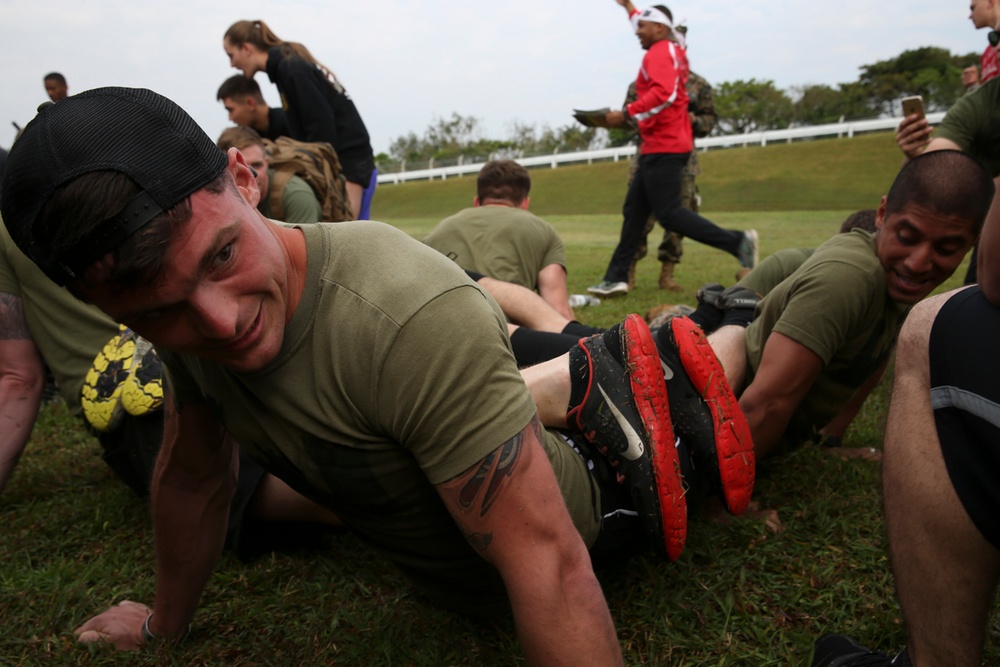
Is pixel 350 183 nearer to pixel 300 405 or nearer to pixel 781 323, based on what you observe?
pixel 781 323

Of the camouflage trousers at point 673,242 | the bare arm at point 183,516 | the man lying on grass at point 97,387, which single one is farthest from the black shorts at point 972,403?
the camouflage trousers at point 673,242

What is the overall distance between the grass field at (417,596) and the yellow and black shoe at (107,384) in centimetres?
43

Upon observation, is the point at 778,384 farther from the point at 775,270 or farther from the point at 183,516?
the point at 183,516

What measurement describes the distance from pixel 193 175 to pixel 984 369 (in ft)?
4.66

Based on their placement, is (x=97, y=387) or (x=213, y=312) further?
(x=97, y=387)

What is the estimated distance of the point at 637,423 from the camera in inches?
84.7

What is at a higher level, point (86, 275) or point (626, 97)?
point (626, 97)

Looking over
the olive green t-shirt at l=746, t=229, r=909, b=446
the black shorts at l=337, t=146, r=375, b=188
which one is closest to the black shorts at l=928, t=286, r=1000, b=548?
the olive green t-shirt at l=746, t=229, r=909, b=446

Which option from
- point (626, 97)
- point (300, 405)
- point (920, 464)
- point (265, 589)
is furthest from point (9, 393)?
point (626, 97)

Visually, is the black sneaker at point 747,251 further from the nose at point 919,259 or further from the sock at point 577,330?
the nose at point 919,259

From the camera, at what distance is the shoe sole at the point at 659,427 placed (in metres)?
2.10

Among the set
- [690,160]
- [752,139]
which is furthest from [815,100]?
[690,160]

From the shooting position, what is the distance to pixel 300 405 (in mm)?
1603

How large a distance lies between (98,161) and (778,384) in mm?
2124
